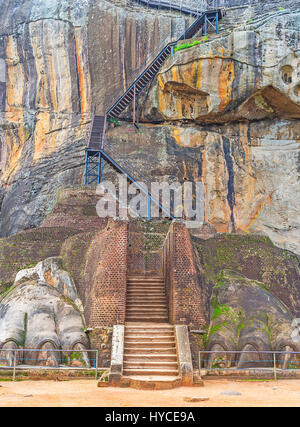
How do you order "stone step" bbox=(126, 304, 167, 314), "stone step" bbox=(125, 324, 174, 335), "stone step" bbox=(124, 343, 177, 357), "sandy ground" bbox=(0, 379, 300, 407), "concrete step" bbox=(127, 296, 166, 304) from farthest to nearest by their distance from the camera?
"concrete step" bbox=(127, 296, 166, 304) < "stone step" bbox=(126, 304, 167, 314) < "stone step" bbox=(125, 324, 174, 335) < "stone step" bbox=(124, 343, 177, 357) < "sandy ground" bbox=(0, 379, 300, 407)

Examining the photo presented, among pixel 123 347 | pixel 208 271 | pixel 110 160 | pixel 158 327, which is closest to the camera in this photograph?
pixel 123 347

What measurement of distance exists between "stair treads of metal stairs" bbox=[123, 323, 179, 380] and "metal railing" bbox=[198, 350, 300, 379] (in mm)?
994

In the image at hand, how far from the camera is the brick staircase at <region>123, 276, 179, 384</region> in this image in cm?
1228

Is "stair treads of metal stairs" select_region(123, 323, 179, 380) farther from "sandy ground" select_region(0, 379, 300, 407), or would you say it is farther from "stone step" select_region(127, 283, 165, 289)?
"stone step" select_region(127, 283, 165, 289)

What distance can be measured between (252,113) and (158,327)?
62.7 ft

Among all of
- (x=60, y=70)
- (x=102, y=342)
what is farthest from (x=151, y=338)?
(x=60, y=70)

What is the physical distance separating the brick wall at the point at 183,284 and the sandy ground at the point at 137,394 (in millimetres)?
2065

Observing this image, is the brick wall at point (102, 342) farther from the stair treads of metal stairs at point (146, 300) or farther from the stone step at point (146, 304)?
the stone step at point (146, 304)

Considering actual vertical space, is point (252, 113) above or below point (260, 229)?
above

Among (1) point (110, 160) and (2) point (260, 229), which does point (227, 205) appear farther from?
(1) point (110, 160)

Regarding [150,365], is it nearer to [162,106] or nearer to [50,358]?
[50,358]

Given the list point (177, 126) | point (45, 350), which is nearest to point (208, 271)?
point (45, 350)

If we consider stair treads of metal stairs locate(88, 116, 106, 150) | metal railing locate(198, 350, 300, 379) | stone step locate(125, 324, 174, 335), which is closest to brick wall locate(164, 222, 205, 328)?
stone step locate(125, 324, 174, 335)

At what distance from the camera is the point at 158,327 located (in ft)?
46.5
